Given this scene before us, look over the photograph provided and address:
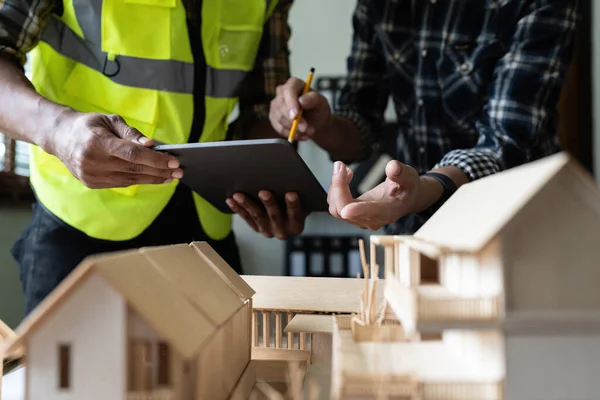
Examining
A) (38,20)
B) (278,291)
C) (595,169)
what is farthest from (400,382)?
(595,169)

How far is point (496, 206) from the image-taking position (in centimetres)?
50

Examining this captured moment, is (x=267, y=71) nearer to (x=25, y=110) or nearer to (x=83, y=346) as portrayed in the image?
(x=25, y=110)

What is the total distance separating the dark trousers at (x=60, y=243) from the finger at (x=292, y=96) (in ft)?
0.92

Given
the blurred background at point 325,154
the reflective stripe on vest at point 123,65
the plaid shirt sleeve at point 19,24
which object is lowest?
the blurred background at point 325,154

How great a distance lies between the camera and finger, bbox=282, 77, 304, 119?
3.43ft

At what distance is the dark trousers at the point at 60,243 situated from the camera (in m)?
1.01

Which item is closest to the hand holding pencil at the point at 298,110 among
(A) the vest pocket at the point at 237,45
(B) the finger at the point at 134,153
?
(A) the vest pocket at the point at 237,45

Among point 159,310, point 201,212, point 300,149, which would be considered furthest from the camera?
point 300,149

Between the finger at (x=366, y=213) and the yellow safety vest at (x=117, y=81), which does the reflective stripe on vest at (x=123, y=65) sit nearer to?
the yellow safety vest at (x=117, y=81)

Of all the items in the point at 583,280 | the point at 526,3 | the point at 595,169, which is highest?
the point at 526,3

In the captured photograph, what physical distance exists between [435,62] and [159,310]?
0.94m

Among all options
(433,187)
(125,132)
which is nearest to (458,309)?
(433,187)

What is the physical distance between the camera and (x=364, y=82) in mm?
1361

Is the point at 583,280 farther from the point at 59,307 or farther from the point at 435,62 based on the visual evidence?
the point at 435,62
